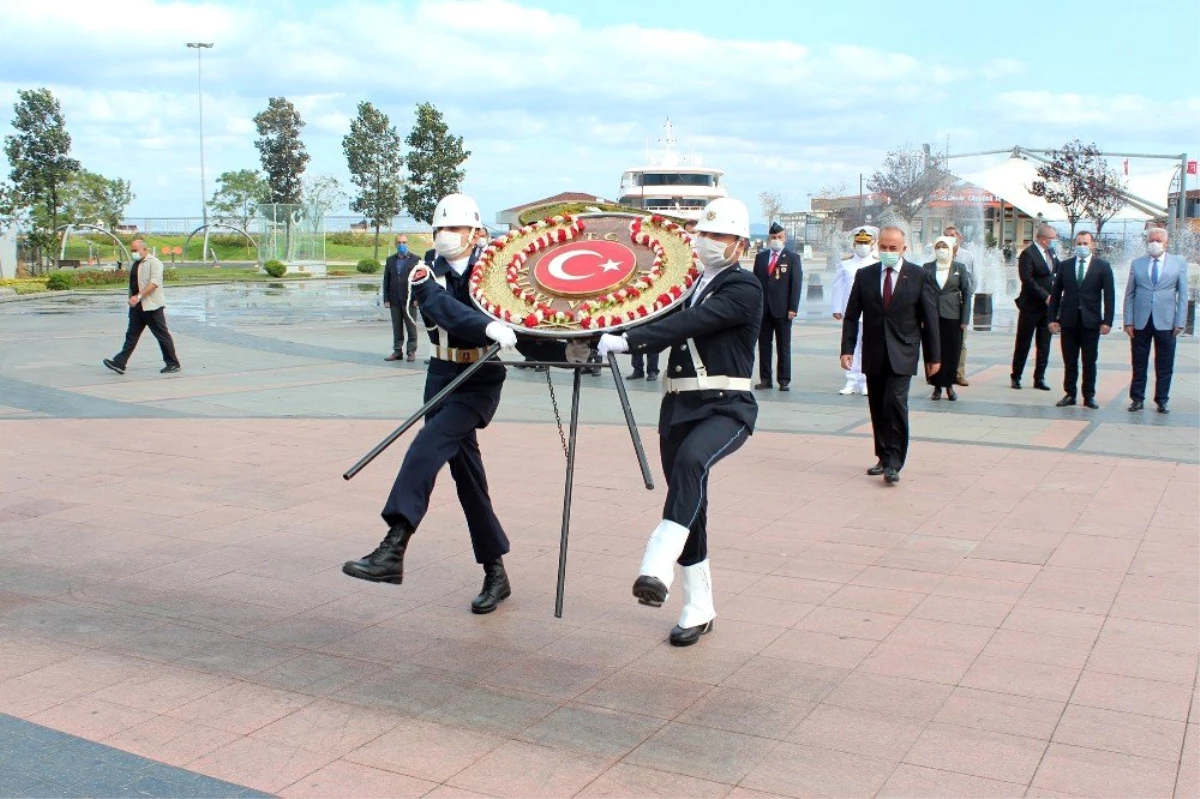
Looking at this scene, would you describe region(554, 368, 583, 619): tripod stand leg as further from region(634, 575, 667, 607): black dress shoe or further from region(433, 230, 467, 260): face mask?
region(433, 230, 467, 260): face mask

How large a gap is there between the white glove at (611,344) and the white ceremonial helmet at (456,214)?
3.66 ft

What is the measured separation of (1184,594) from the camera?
21.2ft

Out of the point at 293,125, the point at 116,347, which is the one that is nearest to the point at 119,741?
the point at 116,347

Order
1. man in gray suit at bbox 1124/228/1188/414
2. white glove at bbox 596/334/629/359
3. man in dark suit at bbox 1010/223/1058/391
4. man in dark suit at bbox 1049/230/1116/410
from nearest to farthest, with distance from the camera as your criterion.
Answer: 1. white glove at bbox 596/334/629/359
2. man in gray suit at bbox 1124/228/1188/414
3. man in dark suit at bbox 1049/230/1116/410
4. man in dark suit at bbox 1010/223/1058/391

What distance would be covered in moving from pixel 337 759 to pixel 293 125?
2619 inches

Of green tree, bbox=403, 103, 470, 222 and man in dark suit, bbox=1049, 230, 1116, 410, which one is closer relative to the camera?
man in dark suit, bbox=1049, 230, 1116, 410

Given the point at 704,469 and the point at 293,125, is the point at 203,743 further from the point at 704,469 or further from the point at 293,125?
the point at 293,125

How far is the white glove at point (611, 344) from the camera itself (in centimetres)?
532

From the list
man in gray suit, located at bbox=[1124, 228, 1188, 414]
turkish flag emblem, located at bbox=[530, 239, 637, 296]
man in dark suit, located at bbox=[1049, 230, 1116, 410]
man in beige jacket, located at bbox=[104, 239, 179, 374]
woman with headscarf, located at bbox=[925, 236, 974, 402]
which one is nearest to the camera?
turkish flag emblem, located at bbox=[530, 239, 637, 296]

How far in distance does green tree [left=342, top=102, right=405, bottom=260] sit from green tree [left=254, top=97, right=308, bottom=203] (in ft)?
15.0

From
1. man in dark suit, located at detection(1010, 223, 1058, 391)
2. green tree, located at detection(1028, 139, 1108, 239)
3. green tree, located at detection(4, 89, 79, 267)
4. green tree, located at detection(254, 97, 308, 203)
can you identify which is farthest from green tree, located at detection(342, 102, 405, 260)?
man in dark suit, located at detection(1010, 223, 1058, 391)

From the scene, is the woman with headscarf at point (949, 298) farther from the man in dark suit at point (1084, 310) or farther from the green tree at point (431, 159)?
the green tree at point (431, 159)

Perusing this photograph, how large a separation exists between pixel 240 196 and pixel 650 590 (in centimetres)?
6950

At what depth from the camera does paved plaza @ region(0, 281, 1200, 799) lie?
4.40 m
